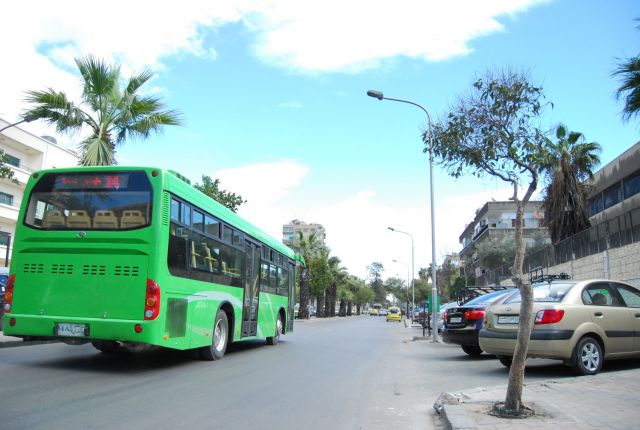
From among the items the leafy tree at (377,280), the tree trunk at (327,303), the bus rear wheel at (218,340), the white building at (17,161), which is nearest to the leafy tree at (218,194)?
the white building at (17,161)

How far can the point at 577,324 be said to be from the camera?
8461 millimetres

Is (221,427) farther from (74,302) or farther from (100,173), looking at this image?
(100,173)

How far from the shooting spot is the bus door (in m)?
12.8

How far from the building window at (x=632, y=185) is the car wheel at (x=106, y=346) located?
88.9 ft

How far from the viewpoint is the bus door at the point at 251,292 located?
12.8 m

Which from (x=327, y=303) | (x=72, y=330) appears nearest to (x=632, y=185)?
(x=72, y=330)

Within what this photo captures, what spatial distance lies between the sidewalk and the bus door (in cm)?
680

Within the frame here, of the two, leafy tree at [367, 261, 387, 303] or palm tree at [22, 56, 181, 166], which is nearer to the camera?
palm tree at [22, 56, 181, 166]

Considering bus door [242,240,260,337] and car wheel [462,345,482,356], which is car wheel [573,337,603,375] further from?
bus door [242,240,260,337]

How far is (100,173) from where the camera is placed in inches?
351

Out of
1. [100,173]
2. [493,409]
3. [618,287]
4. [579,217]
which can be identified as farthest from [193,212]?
[579,217]

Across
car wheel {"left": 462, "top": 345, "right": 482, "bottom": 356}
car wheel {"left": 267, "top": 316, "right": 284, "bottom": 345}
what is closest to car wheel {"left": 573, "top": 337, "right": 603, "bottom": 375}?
car wheel {"left": 462, "top": 345, "right": 482, "bottom": 356}

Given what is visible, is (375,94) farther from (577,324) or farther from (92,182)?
(577,324)

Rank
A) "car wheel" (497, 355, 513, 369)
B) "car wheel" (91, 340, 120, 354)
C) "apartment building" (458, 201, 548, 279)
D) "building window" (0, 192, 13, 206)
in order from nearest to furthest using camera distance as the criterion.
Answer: "car wheel" (497, 355, 513, 369)
"car wheel" (91, 340, 120, 354)
"building window" (0, 192, 13, 206)
"apartment building" (458, 201, 548, 279)
